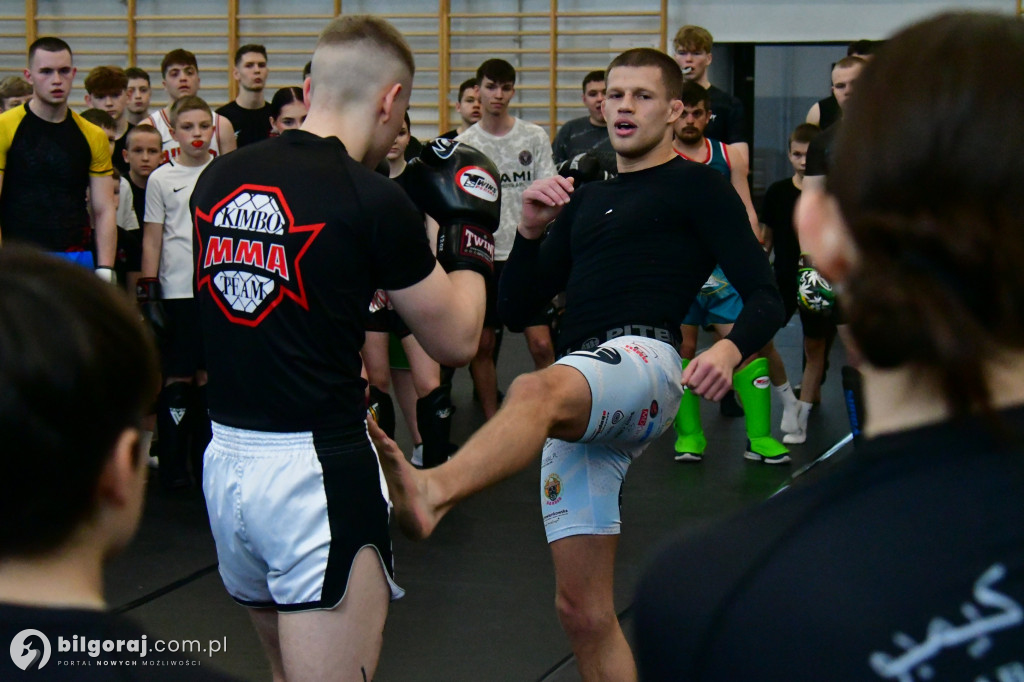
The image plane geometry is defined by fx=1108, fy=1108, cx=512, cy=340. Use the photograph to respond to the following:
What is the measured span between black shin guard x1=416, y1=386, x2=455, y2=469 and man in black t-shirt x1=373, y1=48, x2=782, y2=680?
115 centimetres

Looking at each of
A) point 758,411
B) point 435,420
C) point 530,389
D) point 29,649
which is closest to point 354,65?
point 530,389

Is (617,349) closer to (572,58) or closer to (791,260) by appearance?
(791,260)

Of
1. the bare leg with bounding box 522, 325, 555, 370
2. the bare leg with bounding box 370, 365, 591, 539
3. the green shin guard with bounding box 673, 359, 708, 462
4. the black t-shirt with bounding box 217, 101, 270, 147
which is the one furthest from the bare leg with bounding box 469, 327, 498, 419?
the bare leg with bounding box 370, 365, 591, 539

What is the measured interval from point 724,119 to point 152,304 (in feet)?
10.5

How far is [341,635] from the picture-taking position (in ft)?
5.93

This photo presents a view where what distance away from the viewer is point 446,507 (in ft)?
5.69

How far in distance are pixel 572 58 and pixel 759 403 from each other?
5.27m

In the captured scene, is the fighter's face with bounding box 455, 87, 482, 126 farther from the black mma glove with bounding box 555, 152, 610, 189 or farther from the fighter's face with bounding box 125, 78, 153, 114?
the black mma glove with bounding box 555, 152, 610, 189

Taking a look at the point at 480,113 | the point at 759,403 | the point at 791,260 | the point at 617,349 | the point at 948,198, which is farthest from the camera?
the point at 480,113

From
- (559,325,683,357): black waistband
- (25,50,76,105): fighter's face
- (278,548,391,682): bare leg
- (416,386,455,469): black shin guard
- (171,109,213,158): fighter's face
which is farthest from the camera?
(171,109,213,158): fighter's face

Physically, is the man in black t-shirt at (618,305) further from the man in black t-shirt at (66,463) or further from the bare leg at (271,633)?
the man in black t-shirt at (66,463)

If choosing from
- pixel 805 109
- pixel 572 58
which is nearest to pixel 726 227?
pixel 572 58

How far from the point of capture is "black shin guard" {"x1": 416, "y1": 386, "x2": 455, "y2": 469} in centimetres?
387

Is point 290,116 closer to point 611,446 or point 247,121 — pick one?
point 247,121
